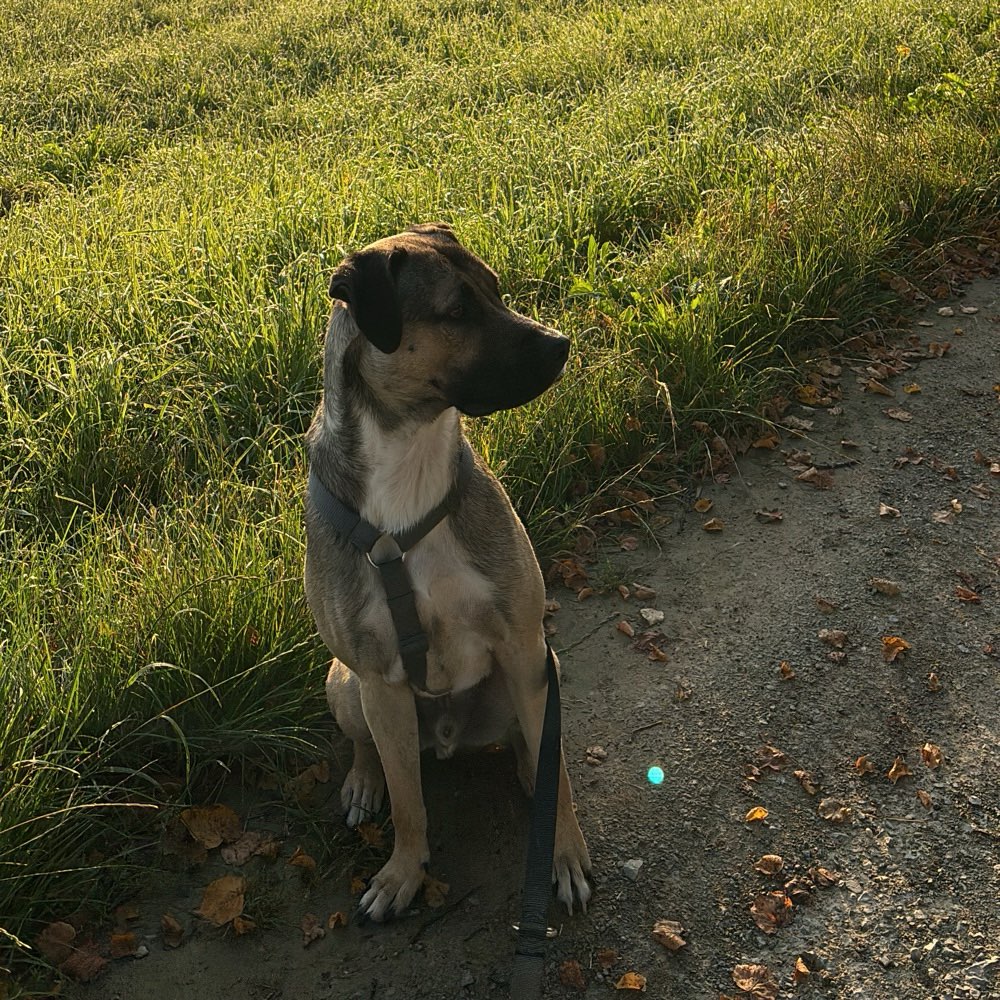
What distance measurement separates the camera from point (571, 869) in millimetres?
3115

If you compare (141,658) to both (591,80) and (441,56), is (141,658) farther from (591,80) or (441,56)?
(441,56)

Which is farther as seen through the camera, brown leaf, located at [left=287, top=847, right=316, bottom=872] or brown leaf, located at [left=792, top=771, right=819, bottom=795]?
brown leaf, located at [left=792, top=771, right=819, bottom=795]

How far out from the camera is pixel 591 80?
9047 mm

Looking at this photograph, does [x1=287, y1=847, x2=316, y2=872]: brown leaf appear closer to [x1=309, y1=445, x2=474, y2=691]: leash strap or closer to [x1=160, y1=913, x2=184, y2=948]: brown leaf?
[x1=160, y1=913, x2=184, y2=948]: brown leaf

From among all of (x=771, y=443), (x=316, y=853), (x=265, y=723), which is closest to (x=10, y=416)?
(x=265, y=723)

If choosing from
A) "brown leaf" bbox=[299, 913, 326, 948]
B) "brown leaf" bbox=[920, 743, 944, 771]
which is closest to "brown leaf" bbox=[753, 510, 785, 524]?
"brown leaf" bbox=[920, 743, 944, 771]

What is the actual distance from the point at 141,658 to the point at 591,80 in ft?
23.3

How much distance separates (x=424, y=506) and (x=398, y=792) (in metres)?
0.84

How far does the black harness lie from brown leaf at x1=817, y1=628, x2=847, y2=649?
1419mm

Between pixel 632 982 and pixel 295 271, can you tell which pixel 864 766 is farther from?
pixel 295 271

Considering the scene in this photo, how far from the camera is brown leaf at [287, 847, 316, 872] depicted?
10.7 feet

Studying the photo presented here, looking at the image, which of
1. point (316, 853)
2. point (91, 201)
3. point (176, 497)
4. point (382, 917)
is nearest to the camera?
point (382, 917)

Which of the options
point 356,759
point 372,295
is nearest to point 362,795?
point 356,759

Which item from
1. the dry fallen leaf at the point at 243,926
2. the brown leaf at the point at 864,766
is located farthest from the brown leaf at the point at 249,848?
the brown leaf at the point at 864,766
